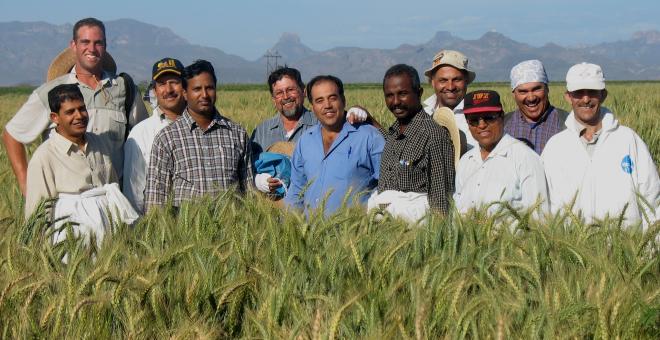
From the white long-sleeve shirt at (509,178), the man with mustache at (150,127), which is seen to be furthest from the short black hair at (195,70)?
the white long-sleeve shirt at (509,178)

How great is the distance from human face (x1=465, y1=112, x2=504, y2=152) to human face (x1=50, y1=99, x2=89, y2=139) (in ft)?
6.29

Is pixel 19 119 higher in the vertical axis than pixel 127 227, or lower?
higher

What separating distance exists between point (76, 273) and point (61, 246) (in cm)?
42

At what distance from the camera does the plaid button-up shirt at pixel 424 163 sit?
13.0 feet

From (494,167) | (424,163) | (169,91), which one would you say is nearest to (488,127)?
(494,167)

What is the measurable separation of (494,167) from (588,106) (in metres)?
0.59

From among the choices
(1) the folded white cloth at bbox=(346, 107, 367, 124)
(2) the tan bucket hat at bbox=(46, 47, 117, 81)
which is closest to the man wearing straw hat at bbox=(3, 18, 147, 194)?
(2) the tan bucket hat at bbox=(46, 47, 117, 81)

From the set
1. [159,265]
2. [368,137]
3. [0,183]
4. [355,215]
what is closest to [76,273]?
[159,265]

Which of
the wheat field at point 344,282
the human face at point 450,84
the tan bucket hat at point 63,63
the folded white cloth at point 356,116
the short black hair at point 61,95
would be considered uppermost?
the tan bucket hat at point 63,63

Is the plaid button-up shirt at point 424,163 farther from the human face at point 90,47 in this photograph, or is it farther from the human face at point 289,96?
the human face at point 90,47

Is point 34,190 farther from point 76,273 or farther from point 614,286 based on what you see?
point 614,286

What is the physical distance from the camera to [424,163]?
3963 mm

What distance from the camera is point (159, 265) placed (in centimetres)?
250

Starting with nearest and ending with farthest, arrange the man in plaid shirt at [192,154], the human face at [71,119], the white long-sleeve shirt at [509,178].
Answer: the white long-sleeve shirt at [509,178], the human face at [71,119], the man in plaid shirt at [192,154]
